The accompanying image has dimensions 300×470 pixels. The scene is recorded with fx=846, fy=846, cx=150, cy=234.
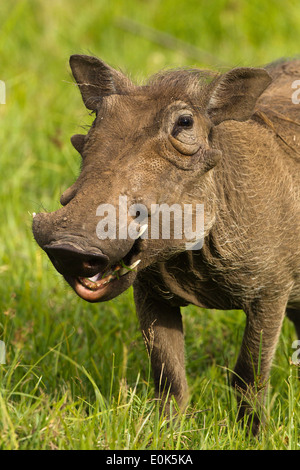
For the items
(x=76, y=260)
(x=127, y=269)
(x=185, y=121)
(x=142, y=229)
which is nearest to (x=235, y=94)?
(x=185, y=121)

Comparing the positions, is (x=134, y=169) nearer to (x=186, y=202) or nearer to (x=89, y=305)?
(x=186, y=202)

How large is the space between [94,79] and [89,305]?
5.59 feet

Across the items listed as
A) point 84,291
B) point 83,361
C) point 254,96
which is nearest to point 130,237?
point 84,291

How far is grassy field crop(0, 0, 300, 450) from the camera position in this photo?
3373mm

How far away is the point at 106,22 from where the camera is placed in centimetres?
893

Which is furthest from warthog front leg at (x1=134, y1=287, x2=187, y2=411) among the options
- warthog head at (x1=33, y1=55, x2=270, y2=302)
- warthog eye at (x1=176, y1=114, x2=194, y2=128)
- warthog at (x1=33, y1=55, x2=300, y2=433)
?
warthog eye at (x1=176, y1=114, x2=194, y2=128)

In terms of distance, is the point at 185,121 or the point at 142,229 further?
the point at 185,121

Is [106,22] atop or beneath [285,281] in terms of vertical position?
atop

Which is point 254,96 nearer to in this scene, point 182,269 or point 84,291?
point 182,269

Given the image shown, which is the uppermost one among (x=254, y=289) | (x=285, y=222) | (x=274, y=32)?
(x=274, y=32)

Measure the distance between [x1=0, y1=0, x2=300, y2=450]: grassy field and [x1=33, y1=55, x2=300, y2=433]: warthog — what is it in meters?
0.21

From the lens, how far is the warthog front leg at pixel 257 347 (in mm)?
3863

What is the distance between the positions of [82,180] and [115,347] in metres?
1.69

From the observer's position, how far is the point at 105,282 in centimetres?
315
